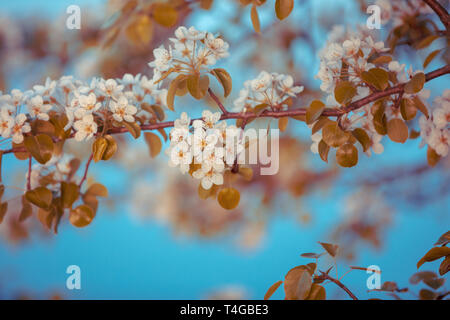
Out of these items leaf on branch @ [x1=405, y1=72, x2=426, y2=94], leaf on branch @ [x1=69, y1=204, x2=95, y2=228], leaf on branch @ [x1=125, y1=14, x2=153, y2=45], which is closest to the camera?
leaf on branch @ [x1=405, y1=72, x2=426, y2=94]

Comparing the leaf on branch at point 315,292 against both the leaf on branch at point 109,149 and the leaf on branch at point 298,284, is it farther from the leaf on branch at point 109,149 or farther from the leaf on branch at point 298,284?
the leaf on branch at point 109,149

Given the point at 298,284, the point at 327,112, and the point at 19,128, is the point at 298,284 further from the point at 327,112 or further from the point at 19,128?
the point at 19,128

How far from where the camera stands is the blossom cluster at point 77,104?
436mm

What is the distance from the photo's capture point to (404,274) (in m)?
1.16

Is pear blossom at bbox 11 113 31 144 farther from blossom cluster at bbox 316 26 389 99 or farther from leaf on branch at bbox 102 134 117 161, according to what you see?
blossom cluster at bbox 316 26 389 99

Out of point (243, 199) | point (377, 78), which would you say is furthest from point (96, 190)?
point (243, 199)

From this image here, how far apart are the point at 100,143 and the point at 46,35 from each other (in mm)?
1151

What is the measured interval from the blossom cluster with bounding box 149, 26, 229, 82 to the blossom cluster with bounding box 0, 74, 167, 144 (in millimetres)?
53

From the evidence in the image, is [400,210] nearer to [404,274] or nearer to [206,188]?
[404,274]

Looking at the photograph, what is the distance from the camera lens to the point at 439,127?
0.46 metres

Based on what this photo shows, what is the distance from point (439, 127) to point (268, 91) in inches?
8.1

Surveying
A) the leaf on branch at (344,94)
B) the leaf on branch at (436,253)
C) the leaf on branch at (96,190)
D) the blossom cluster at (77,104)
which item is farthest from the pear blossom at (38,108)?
the leaf on branch at (436,253)

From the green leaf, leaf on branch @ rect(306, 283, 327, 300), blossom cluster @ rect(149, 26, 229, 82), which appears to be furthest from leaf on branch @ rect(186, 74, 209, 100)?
leaf on branch @ rect(306, 283, 327, 300)

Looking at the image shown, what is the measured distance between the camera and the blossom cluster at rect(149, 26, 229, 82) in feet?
1.42
